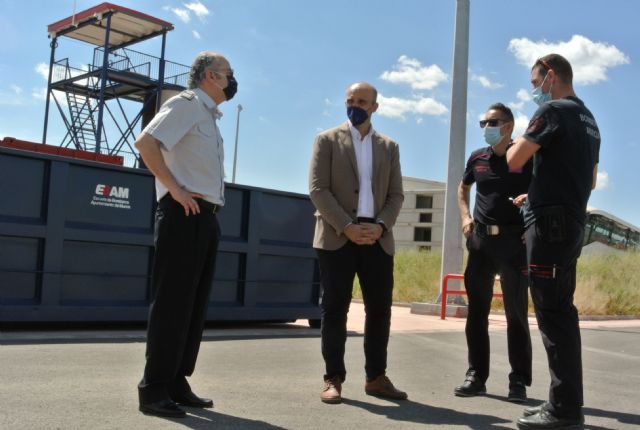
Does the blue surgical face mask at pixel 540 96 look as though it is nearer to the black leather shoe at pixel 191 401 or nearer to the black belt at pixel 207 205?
the black belt at pixel 207 205

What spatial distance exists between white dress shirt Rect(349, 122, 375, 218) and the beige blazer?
0.03 metres

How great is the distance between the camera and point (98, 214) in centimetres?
829

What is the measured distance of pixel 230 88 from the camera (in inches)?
179

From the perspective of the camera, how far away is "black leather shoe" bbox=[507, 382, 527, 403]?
16.4 feet

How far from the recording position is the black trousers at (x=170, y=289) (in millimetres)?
4133

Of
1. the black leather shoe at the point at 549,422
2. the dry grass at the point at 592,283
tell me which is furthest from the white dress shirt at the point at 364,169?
the dry grass at the point at 592,283

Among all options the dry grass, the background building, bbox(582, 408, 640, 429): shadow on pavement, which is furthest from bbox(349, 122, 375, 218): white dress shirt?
the background building

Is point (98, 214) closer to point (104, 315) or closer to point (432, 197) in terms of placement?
point (104, 315)

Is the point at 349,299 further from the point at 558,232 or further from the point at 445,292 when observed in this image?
the point at 445,292

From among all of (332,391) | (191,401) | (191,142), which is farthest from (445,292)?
(191,142)

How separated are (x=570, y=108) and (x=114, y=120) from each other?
27946 millimetres

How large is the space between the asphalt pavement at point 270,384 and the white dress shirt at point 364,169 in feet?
4.20

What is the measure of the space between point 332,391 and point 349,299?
24.6 inches

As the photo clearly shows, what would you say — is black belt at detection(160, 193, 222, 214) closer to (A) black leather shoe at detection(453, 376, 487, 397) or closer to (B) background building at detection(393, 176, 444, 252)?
(A) black leather shoe at detection(453, 376, 487, 397)
